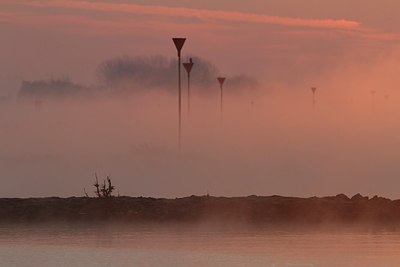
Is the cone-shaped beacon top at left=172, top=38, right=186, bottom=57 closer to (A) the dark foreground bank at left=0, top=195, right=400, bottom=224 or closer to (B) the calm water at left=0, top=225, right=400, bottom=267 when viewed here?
(A) the dark foreground bank at left=0, top=195, right=400, bottom=224

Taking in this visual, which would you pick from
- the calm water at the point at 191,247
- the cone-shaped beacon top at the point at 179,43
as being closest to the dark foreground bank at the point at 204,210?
the calm water at the point at 191,247

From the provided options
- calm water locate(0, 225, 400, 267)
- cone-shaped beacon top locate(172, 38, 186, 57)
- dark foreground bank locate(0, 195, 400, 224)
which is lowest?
calm water locate(0, 225, 400, 267)

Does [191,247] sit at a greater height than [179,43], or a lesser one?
lesser

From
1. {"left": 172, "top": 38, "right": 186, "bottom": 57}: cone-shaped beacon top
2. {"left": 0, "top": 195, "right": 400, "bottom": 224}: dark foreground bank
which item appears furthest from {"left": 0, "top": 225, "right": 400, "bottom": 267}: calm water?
{"left": 172, "top": 38, "right": 186, "bottom": 57}: cone-shaped beacon top

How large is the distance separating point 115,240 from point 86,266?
5.14m

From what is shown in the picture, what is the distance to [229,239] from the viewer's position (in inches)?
1011

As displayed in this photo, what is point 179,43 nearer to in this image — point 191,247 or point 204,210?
point 204,210

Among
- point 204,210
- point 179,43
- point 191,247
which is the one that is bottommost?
point 191,247

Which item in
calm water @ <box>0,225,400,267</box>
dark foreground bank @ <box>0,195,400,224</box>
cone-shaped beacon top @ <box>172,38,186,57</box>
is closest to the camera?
calm water @ <box>0,225,400,267</box>

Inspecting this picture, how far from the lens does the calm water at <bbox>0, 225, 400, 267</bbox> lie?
21.1 meters

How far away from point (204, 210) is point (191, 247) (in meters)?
8.24

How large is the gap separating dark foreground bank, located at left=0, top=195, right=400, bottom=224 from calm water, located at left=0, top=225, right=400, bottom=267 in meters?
1.93

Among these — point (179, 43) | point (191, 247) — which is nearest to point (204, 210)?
point (179, 43)

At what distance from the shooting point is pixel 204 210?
105 feet
